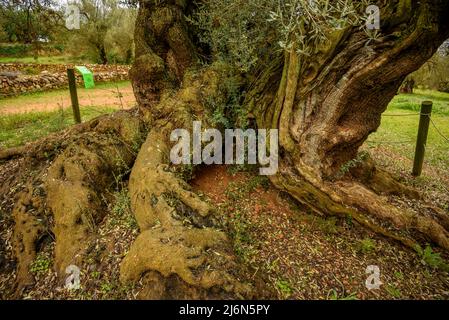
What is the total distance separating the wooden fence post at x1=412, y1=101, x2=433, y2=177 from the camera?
5.67m

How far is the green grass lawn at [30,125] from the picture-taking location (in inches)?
292

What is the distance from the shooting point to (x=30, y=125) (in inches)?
346

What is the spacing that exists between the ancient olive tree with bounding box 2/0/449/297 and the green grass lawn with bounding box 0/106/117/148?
11.6 feet

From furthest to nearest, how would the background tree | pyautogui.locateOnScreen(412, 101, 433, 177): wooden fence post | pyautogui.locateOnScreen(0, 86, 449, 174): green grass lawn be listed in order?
the background tree → pyautogui.locateOnScreen(0, 86, 449, 174): green grass lawn → pyautogui.locateOnScreen(412, 101, 433, 177): wooden fence post

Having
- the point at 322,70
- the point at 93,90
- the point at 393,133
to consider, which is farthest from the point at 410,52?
the point at 93,90

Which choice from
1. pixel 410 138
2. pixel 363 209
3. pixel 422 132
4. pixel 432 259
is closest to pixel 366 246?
pixel 363 209

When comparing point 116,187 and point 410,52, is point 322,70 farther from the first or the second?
point 116,187

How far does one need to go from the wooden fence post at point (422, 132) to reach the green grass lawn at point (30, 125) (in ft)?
25.2

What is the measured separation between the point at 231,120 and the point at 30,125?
741cm

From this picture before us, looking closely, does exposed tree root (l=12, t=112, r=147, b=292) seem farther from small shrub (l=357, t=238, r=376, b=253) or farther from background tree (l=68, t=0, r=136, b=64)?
background tree (l=68, t=0, r=136, b=64)

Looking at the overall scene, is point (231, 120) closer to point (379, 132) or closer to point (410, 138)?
point (410, 138)

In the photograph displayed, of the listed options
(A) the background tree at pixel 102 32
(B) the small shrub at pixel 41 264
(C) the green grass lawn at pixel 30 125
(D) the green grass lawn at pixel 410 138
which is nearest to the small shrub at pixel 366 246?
(B) the small shrub at pixel 41 264

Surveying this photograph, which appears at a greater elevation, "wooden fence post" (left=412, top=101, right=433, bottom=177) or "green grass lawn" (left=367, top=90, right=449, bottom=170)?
"wooden fence post" (left=412, top=101, right=433, bottom=177)

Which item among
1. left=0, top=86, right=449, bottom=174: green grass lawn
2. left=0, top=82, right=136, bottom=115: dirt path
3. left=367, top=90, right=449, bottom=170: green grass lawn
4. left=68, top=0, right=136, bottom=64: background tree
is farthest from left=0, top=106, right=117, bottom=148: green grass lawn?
left=68, top=0, right=136, bottom=64: background tree
